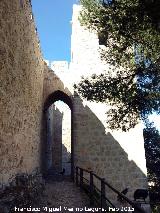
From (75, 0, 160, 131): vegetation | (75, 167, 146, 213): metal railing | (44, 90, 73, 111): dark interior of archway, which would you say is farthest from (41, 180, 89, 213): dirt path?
(44, 90, 73, 111): dark interior of archway

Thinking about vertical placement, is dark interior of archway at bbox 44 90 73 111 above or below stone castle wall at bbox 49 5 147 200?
above

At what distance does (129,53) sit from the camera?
9023 millimetres

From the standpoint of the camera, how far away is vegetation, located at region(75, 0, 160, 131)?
25.3 feet

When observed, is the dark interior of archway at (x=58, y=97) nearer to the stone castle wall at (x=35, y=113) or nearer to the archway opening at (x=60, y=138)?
the stone castle wall at (x=35, y=113)

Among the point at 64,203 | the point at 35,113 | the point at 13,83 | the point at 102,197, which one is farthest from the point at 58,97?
the point at 102,197

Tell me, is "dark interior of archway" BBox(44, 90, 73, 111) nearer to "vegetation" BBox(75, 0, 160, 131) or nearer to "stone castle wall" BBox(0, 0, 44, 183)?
"vegetation" BBox(75, 0, 160, 131)

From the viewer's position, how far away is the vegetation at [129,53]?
7.72 meters

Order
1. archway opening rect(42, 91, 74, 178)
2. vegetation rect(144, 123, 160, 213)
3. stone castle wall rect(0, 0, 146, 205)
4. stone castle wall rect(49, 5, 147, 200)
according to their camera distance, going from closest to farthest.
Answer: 1. stone castle wall rect(0, 0, 146, 205)
2. stone castle wall rect(49, 5, 147, 200)
3. vegetation rect(144, 123, 160, 213)
4. archway opening rect(42, 91, 74, 178)

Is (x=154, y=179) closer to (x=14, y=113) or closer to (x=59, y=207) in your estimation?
(x=59, y=207)

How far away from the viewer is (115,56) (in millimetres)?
9273

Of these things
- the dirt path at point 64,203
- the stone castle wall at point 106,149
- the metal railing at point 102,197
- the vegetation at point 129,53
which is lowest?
the dirt path at point 64,203

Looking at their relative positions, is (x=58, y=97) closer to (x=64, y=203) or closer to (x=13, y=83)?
(x=64, y=203)

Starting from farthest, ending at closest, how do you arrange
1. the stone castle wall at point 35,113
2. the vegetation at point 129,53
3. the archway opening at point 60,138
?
1. the archway opening at point 60,138
2. the vegetation at point 129,53
3. the stone castle wall at point 35,113

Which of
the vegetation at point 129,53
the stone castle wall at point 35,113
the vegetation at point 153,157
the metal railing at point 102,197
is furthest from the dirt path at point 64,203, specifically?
the vegetation at point 153,157
